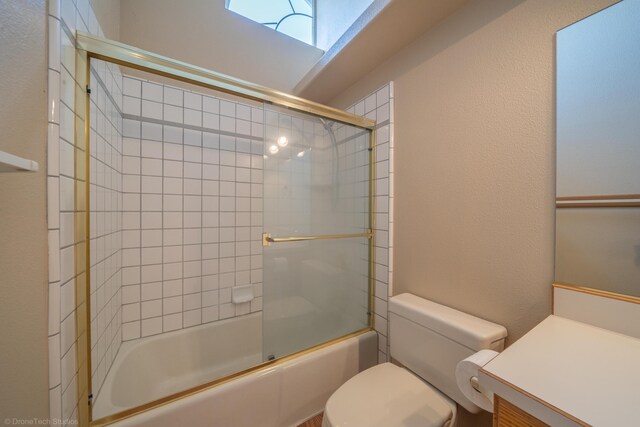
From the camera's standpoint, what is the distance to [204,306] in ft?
5.64

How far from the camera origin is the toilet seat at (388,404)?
2.89 ft

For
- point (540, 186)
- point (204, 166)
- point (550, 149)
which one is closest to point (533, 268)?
point (540, 186)

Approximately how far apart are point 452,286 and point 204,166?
176cm

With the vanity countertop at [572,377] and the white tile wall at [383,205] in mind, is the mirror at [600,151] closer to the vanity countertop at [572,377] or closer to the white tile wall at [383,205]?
the vanity countertop at [572,377]

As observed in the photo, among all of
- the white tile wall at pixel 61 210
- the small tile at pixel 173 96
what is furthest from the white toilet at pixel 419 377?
the small tile at pixel 173 96

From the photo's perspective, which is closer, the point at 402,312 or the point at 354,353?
the point at 402,312

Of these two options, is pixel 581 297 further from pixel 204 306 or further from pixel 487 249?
pixel 204 306

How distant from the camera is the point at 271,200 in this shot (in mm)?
1264

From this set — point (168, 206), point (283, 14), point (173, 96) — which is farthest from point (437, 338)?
point (283, 14)

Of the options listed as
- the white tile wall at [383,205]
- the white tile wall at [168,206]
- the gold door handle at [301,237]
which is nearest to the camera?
the white tile wall at [168,206]

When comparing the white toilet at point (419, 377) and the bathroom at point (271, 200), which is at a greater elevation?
the bathroom at point (271, 200)

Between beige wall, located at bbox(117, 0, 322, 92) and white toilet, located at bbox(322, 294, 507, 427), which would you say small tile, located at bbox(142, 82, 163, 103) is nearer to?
beige wall, located at bbox(117, 0, 322, 92)

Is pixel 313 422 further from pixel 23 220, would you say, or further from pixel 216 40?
pixel 216 40

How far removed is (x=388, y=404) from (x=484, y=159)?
1.13 metres
